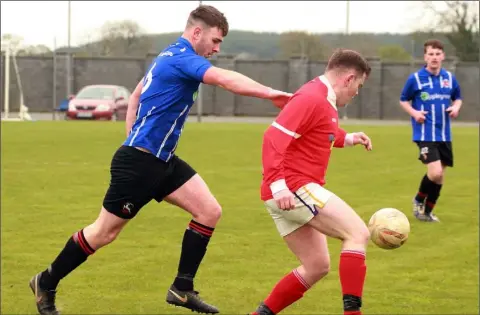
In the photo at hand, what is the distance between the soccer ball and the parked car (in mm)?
30753

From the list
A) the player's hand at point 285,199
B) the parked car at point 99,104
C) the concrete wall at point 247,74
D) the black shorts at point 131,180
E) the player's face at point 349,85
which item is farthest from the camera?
the concrete wall at point 247,74

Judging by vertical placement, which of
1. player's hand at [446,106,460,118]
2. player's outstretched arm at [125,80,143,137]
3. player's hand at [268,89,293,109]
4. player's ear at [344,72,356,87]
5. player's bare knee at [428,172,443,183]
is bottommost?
player's bare knee at [428,172,443,183]

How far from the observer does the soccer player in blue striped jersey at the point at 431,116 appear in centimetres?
1241

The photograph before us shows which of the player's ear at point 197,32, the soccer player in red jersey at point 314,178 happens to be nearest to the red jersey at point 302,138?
the soccer player in red jersey at point 314,178

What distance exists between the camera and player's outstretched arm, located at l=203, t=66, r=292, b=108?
605cm

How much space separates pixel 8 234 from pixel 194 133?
18741 mm

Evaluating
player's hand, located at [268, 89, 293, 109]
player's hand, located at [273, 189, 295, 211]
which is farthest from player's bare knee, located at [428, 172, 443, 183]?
player's hand, located at [273, 189, 295, 211]

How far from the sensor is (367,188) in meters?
16.7

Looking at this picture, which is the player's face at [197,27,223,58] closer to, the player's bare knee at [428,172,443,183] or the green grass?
the green grass

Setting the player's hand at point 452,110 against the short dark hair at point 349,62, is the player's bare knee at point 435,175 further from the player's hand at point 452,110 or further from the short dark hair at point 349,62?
the short dark hair at point 349,62

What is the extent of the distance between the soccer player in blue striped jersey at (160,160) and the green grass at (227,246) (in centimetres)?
39

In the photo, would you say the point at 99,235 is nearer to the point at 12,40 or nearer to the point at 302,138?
the point at 302,138

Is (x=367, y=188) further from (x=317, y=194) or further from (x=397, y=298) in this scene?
(x=317, y=194)

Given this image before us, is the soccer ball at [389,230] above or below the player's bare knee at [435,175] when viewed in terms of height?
above
